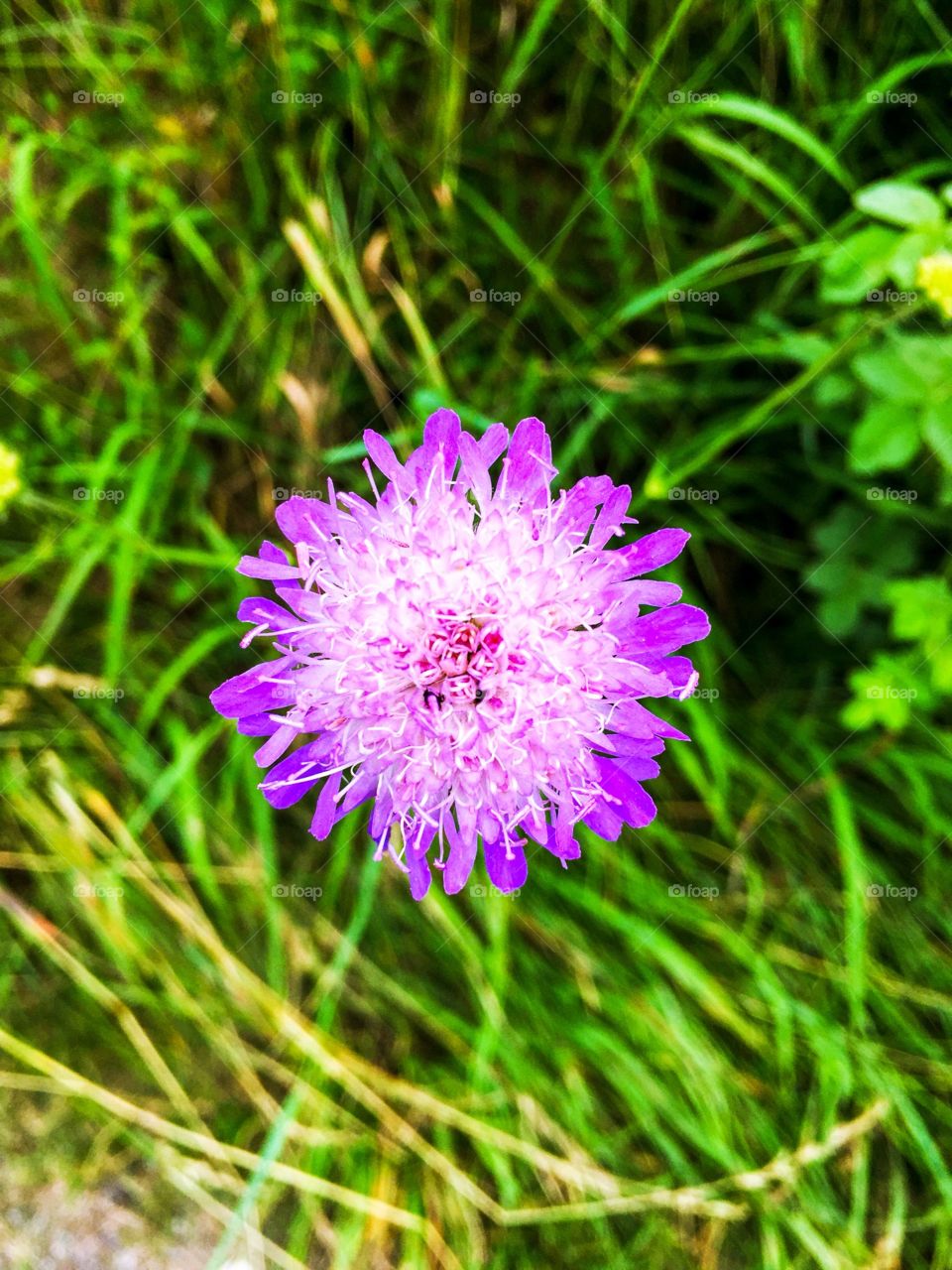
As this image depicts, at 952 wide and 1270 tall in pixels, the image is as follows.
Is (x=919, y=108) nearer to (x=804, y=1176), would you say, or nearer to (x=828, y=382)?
(x=828, y=382)

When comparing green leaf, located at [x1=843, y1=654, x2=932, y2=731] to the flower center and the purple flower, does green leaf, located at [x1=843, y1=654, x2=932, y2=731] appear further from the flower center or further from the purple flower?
the flower center

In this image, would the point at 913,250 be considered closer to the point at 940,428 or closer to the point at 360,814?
the point at 940,428

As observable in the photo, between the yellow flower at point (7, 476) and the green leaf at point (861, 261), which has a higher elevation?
the green leaf at point (861, 261)

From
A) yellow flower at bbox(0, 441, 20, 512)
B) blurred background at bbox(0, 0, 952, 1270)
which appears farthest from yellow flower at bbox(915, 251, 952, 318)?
yellow flower at bbox(0, 441, 20, 512)

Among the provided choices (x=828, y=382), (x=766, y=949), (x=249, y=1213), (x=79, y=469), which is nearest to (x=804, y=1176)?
(x=766, y=949)

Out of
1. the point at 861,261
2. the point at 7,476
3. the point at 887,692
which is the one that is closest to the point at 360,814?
the point at 7,476

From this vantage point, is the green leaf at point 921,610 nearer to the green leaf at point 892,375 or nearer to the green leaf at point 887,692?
the green leaf at point 887,692

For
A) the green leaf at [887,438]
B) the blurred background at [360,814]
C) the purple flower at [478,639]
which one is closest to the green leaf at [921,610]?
the blurred background at [360,814]
